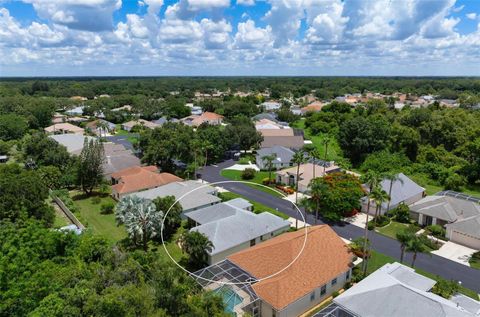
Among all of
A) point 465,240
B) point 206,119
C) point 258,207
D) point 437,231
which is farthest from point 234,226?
point 206,119

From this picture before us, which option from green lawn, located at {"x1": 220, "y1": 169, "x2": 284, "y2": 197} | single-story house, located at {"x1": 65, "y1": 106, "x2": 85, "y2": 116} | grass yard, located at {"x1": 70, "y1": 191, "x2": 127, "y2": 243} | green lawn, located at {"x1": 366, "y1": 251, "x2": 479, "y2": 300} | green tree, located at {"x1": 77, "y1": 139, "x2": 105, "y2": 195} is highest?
green tree, located at {"x1": 77, "y1": 139, "x2": 105, "y2": 195}

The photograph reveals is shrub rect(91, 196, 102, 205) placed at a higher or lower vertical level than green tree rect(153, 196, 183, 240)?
lower

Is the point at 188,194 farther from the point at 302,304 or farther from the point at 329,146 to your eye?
the point at 329,146

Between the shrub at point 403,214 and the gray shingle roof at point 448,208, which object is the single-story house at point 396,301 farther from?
the shrub at point 403,214

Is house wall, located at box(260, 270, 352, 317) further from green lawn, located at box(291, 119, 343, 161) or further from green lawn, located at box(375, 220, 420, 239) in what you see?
green lawn, located at box(291, 119, 343, 161)

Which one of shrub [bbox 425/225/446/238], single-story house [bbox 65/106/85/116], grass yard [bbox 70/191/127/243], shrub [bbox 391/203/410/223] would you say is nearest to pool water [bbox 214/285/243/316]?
grass yard [bbox 70/191/127/243]

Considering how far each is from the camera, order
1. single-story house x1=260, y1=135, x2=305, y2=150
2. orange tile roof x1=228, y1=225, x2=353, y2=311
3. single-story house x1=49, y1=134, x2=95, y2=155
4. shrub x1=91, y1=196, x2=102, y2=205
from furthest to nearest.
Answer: single-story house x1=260, y1=135, x2=305, y2=150 < single-story house x1=49, y1=134, x2=95, y2=155 < shrub x1=91, y1=196, x2=102, y2=205 < orange tile roof x1=228, y1=225, x2=353, y2=311

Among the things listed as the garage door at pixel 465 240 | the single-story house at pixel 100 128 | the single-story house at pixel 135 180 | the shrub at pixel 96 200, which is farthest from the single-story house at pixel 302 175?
the single-story house at pixel 100 128

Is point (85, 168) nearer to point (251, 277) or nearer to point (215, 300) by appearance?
point (251, 277)
